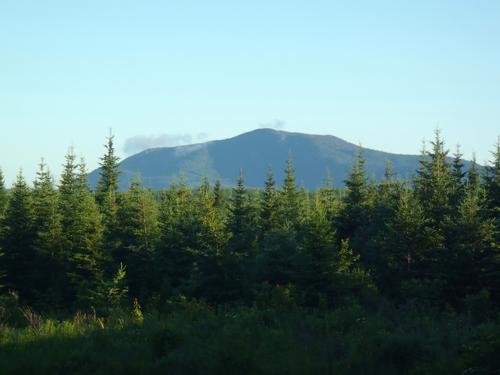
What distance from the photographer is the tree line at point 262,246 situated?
23594 mm

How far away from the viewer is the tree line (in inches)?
929

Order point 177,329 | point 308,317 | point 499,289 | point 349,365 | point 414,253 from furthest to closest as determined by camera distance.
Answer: point 414,253 < point 499,289 < point 308,317 < point 177,329 < point 349,365

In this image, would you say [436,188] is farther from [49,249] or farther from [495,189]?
[49,249]

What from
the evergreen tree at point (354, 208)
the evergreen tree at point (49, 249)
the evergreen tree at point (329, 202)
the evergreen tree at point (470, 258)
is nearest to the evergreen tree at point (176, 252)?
the evergreen tree at point (49, 249)

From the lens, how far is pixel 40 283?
3288 centimetres

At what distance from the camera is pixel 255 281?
26.9m

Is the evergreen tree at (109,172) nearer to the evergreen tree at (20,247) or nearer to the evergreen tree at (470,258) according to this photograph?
the evergreen tree at (20,247)

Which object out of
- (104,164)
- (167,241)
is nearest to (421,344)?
(167,241)

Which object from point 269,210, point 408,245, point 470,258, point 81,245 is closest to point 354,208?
point 269,210

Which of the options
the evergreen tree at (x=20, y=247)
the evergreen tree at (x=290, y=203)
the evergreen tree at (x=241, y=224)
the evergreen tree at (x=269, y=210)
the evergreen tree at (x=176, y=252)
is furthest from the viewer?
the evergreen tree at (x=290, y=203)

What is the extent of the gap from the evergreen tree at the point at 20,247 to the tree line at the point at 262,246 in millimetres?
65

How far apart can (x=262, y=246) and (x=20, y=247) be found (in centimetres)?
1431

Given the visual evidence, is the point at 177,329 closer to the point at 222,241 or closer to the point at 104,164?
the point at 222,241

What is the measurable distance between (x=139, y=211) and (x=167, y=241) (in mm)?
2627
